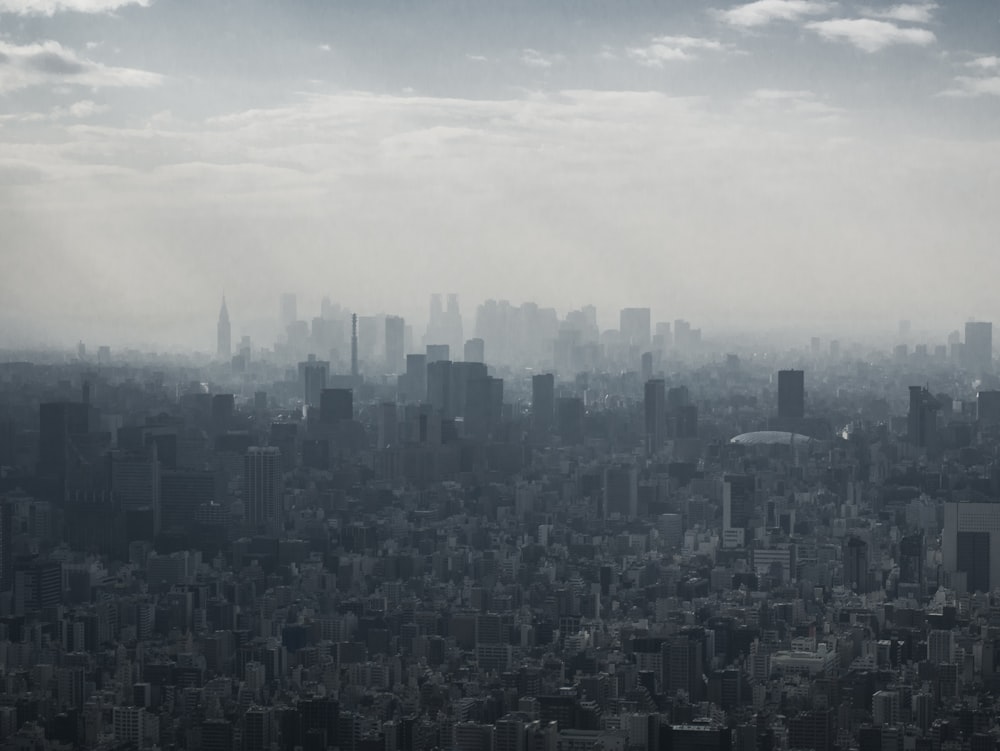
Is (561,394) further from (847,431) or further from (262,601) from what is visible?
(262,601)

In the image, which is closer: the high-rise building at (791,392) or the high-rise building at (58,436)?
the high-rise building at (58,436)

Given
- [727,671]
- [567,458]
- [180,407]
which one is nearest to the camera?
[727,671]

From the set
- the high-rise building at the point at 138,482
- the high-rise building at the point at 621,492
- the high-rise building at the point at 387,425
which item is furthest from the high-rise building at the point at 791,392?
the high-rise building at the point at 138,482

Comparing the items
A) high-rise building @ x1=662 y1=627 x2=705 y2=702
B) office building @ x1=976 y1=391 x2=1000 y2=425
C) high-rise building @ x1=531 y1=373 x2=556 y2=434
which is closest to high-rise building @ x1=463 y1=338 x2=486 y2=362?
high-rise building @ x1=531 y1=373 x2=556 y2=434

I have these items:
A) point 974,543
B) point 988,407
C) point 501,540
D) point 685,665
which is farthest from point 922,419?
point 685,665

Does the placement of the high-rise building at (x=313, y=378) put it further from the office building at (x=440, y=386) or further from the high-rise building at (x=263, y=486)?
the high-rise building at (x=263, y=486)

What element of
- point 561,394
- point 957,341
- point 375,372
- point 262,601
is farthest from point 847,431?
point 262,601

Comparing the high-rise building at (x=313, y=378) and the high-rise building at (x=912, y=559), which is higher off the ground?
the high-rise building at (x=313, y=378)
